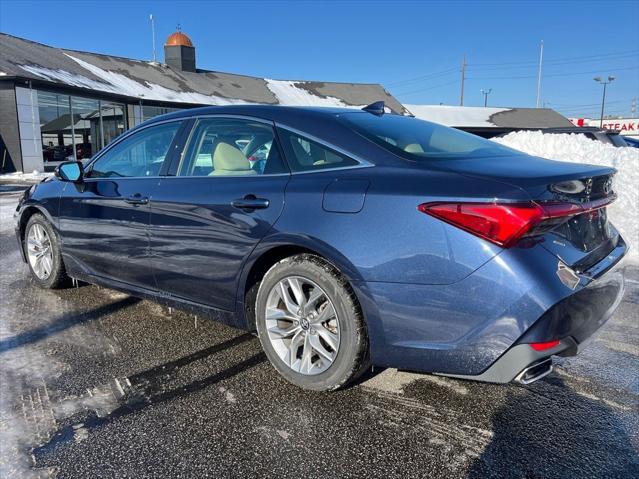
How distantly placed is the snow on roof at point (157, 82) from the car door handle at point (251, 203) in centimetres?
1875

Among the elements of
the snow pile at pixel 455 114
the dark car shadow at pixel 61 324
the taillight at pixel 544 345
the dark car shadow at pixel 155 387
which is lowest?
the dark car shadow at pixel 155 387

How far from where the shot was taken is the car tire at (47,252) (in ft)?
14.7

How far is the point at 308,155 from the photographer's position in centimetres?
286

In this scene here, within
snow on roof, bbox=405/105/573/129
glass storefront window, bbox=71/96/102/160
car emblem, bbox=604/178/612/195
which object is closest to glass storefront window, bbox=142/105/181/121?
glass storefront window, bbox=71/96/102/160

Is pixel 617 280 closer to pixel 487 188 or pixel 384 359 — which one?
pixel 487 188

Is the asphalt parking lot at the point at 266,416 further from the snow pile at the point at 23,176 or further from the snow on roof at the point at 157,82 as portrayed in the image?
the snow on roof at the point at 157,82

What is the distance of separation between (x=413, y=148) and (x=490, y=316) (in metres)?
1.07

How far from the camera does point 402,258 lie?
235cm

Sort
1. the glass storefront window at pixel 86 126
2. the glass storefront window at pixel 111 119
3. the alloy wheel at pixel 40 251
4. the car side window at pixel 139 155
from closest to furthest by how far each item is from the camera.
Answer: the car side window at pixel 139 155 < the alloy wheel at pixel 40 251 < the glass storefront window at pixel 86 126 < the glass storefront window at pixel 111 119

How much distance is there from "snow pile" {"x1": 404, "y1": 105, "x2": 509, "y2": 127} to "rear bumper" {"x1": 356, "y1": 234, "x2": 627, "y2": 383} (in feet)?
126

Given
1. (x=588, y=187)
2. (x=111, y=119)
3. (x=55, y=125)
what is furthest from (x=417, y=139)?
(x=111, y=119)

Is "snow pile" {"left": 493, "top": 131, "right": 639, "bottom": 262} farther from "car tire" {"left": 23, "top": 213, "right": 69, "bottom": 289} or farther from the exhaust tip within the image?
"car tire" {"left": 23, "top": 213, "right": 69, "bottom": 289}

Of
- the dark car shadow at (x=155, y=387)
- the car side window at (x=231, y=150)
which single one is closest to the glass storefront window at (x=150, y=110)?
the car side window at (x=231, y=150)

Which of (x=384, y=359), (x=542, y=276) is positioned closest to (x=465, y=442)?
(x=384, y=359)
